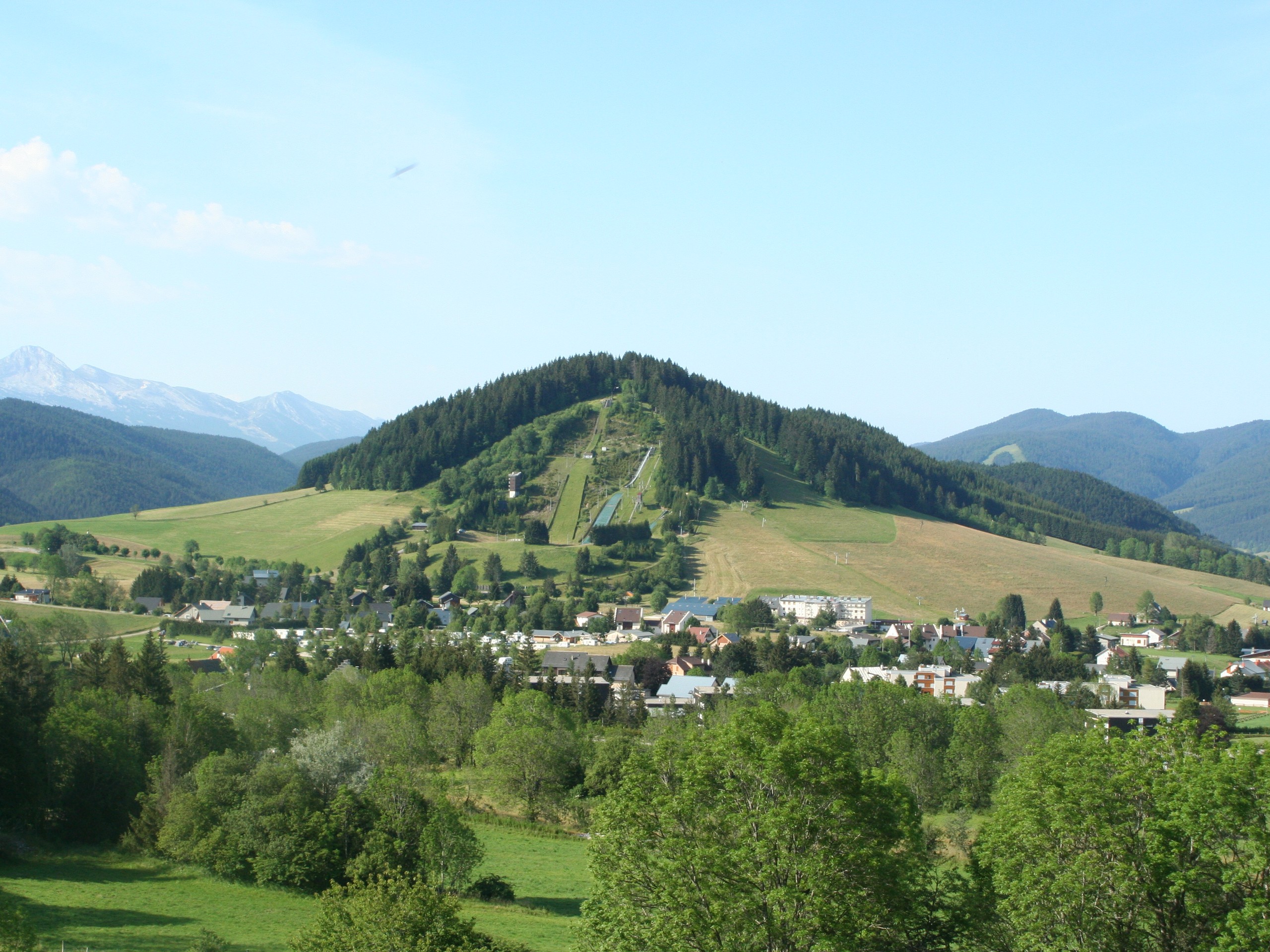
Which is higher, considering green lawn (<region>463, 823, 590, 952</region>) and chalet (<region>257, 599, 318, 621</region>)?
green lawn (<region>463, 823, 590, 952</region>)

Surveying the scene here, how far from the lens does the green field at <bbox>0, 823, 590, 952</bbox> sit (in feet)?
78.3

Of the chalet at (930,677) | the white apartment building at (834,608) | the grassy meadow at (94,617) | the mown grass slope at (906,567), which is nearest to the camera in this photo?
the chalet at (930,677)

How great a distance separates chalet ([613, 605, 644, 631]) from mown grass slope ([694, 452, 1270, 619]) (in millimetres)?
13135

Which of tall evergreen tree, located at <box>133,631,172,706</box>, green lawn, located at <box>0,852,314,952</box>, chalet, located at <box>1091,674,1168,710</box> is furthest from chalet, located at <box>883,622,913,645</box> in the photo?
green lawn, located at <box>0,852,314,952</box>

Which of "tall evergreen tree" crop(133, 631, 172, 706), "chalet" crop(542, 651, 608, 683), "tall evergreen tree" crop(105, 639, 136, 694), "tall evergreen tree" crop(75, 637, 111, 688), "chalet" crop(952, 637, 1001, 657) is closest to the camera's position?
"tall evergreen tree" crop(105, 639, 136, 694)

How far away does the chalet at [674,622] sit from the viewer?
325ft

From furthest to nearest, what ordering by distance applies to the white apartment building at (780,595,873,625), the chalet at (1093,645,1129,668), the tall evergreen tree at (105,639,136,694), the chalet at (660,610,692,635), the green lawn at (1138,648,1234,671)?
the white apartment building at (780,595,873,625), the chalet at (660,610,692,635), the green lawn at (1138,648,1234,671), the chalet at (1093,645,1129,668), the tall evergreen tree at (105,639,136,694)

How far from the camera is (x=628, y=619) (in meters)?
102

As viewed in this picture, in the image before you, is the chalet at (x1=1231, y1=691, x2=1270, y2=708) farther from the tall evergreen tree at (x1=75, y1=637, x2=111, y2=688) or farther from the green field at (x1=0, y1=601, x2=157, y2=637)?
the green field at (x1=0, y1=601, x2=157, y2=637)

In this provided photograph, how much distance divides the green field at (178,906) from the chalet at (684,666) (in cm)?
4411

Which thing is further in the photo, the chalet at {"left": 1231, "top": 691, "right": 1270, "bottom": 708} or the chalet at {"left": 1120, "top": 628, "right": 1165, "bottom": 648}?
the chalet at {"left": 1120, "top": 628, "right": 1165, "bottom": 648}

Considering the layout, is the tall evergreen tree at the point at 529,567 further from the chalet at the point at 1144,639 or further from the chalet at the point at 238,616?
the chalet at the point at 1144,639

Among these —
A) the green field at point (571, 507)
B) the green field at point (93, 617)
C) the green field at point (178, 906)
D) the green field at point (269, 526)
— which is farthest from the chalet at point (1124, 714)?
the green field at point (269, 526)

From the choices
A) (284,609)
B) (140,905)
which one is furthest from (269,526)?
(140,905)
